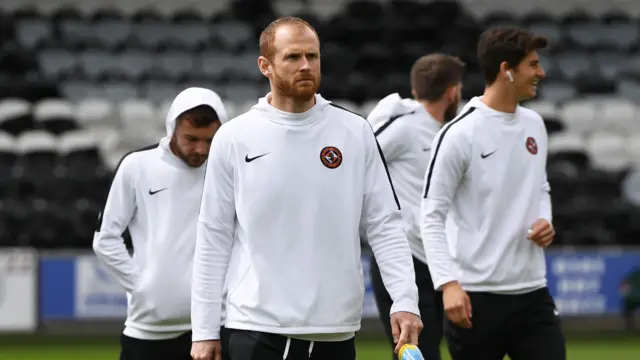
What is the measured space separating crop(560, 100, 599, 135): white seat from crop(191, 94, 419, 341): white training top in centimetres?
1498

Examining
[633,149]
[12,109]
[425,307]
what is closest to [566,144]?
[633,149]

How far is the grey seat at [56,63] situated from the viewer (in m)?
19.5

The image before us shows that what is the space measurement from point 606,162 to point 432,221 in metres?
12.8

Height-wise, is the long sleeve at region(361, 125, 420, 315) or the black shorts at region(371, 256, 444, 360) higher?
the long sleeve at region(361, 125, 420, 315)

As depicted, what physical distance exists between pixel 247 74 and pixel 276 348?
51.2ft

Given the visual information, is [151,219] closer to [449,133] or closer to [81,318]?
[449,133]

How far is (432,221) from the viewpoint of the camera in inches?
224

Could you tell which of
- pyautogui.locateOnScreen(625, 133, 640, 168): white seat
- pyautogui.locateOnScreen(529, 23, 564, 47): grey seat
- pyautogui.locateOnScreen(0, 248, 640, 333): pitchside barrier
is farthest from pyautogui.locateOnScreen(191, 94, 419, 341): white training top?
pyautogui.locateOnScreen(529, 23, 564, 47): grey seat

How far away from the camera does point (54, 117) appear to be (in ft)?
59.1

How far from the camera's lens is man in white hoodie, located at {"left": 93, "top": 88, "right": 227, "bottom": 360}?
588cm

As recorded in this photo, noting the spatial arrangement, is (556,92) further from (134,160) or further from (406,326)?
(406,326)

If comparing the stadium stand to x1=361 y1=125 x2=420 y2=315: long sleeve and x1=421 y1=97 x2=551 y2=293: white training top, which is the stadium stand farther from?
x1=361 y1=125 x2=420 y2=315: long sleeve

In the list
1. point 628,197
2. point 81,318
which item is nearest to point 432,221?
point 81,318

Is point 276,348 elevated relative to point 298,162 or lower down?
lower down
